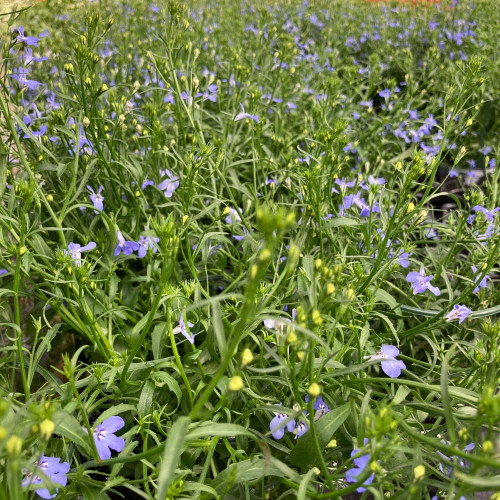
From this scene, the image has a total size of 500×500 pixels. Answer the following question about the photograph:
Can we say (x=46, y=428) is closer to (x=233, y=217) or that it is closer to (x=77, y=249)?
(x=77, y=249)

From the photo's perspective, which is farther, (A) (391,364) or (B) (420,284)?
(B) (420,284)

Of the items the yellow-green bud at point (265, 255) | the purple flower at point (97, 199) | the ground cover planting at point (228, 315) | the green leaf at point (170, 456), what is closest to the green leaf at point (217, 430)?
the ground cover planting at point (228, 315)

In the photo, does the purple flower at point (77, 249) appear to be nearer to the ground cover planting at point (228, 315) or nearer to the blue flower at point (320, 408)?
the ground cover planting at point (228, 315)

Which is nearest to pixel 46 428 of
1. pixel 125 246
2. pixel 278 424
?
pixel 278 424

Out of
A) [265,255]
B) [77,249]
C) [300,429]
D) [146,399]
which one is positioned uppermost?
[265,255]

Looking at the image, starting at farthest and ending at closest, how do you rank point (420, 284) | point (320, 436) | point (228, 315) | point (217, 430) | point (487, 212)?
point (487, 212) → point (420, 284) → point (228, 315) → point (320, 436) → point (217, 430)

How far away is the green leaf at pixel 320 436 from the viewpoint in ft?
3.82

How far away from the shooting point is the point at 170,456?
78cm

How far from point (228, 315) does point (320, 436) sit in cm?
44

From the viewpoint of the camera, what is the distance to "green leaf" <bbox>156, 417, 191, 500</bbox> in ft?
2.45

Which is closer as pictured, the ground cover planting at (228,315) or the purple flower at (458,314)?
the ground cover planting at (228,315)

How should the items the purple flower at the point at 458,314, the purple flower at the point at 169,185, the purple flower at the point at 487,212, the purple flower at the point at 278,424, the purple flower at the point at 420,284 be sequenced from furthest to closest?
the purple flower at the point at 169,185, the purple flower at the point at 487,212, the purple flower at the point at 420,284, the purple flower at the point at 458,314, the purple flower at the point at 278,424

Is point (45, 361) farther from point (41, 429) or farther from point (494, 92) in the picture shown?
point (494, 92)

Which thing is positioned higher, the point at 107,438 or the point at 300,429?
the point at 107,438
